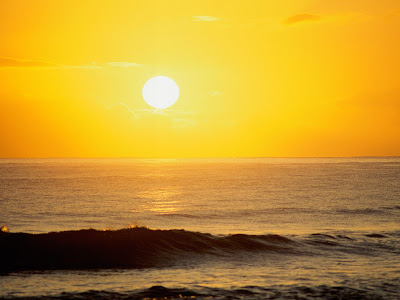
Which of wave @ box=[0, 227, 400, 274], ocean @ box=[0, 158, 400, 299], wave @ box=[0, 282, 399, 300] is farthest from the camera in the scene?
wave @ box=[0, 227, 400, 274]

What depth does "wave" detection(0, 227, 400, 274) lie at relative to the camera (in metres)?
28.1

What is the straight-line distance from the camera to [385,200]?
70.2 metres

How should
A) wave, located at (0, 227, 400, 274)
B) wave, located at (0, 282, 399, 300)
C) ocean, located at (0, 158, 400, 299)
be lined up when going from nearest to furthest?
wave, located at (0, 282, 399, 300)
ocean, located at (0, 158, 400, 299)
wave, located at (0, 227, 400, 274)

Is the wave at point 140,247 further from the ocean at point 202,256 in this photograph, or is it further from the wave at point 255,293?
the wave at point 255,293

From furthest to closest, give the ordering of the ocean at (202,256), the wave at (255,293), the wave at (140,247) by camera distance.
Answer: the wave at (140,247)
the ocean at (202,256)
the wave at (255,293)

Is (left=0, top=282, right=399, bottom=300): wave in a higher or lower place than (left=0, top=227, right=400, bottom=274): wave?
lower

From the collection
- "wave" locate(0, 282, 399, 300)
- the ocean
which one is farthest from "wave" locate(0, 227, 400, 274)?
"wave" locate(0, 282, 399, 300)

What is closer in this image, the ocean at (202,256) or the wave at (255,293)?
the wave at (255,293)

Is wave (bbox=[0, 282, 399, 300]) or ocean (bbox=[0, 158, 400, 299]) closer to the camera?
wave (bbox=[0, 282, 399, 300])

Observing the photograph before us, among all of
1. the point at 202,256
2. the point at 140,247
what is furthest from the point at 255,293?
the point at 140,247

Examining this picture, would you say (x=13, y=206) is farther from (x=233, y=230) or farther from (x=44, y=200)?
(x=233, y=230)

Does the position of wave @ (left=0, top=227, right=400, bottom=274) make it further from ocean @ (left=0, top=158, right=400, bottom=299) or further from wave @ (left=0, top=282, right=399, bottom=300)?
wave @ (left=0, top=282, right=399, bottom=300)

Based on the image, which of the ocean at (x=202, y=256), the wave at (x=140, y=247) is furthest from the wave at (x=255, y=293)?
the wave at (x=140, y=247)

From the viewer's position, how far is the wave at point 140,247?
92.1ft
